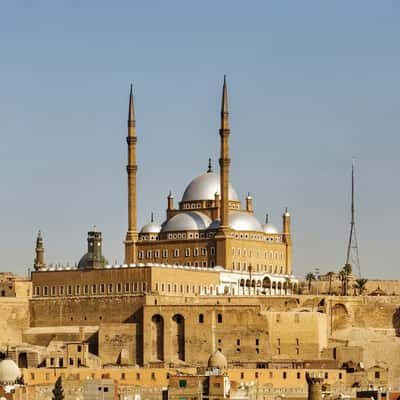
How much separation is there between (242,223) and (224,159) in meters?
6.16

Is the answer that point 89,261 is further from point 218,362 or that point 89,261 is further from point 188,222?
point 218,362

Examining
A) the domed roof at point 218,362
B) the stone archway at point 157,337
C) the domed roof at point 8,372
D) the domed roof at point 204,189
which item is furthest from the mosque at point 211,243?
the domed roof at point 8,372

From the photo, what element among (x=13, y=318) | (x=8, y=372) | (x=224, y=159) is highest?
(x=224, y=159)

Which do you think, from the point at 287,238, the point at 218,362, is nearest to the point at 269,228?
the point at 287,238

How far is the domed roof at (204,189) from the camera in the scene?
110 meters

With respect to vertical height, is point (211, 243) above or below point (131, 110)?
below

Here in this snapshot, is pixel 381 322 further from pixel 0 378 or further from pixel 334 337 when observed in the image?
pixel 0 378

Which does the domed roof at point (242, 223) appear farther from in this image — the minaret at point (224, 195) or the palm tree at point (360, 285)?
the palm tree at point (360, 285)

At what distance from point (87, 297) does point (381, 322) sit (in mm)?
15756

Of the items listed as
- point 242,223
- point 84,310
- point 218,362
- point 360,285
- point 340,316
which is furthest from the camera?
point 242,223

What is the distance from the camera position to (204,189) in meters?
110

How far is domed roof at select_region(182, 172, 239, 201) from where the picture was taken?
361 feet

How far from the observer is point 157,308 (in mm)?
95562

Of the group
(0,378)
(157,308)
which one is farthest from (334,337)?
(0,378)
